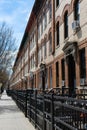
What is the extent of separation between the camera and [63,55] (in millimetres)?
23484

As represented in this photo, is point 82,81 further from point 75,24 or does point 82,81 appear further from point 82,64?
point 75,24

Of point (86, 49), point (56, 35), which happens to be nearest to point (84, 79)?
point (86, 49)

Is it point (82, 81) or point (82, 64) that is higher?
point (82, 64)

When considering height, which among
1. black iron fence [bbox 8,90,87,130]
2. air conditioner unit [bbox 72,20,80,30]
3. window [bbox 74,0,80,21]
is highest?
window [bbox 74,0,80,21]

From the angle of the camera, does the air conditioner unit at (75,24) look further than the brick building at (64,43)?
Yes

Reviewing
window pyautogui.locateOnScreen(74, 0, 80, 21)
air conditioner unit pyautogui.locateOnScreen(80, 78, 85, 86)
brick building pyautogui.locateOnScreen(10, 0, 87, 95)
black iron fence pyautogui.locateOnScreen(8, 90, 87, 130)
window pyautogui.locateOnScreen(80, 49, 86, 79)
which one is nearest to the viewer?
black iron fence pyautogui.locateOnScreen(8, 90, 87, 130)

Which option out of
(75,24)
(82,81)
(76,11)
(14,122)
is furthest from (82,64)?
(14,122)

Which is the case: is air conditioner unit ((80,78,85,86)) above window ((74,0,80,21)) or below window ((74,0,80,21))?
below

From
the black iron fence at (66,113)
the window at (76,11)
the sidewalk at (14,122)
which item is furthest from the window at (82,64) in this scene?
the black iron fence at (66,113)

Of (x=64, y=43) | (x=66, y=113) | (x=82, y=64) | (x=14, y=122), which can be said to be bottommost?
(x=14, y=122)

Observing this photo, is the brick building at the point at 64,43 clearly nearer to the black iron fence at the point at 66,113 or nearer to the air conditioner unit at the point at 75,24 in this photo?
the air conditioner unit at the point at 75,24

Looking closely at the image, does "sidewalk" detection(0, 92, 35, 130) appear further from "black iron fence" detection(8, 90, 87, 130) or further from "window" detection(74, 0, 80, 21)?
"window" detection(74, 0, 80, 21)

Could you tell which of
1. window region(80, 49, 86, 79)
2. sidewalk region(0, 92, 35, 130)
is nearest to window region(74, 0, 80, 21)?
window region(80, 49, 86, 79)

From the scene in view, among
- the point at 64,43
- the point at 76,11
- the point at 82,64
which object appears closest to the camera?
the point at 82,64
